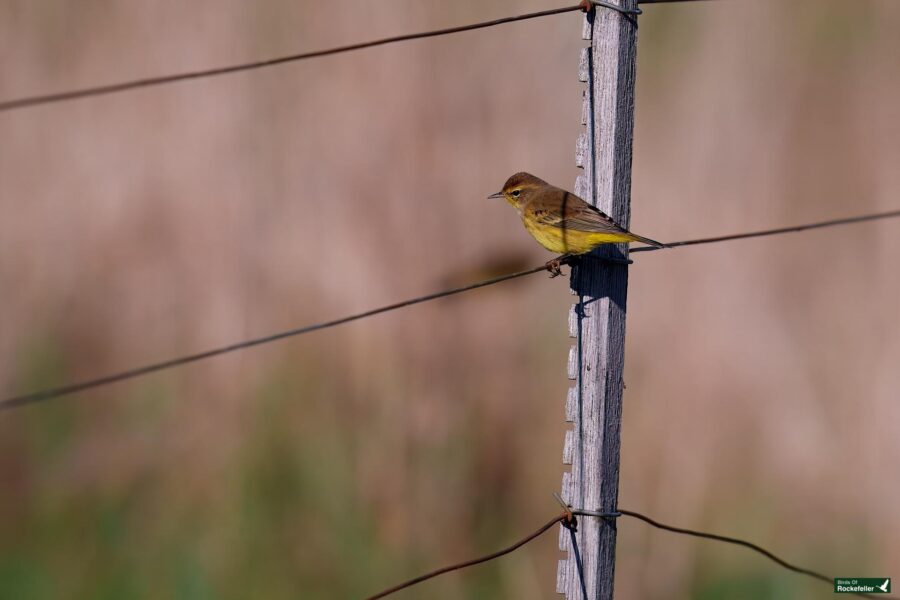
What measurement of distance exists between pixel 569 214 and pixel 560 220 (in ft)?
0.31

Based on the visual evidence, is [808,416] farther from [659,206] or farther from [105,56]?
[105,56]

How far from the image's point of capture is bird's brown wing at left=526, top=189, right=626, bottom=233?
3369mm

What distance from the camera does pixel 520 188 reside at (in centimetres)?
480

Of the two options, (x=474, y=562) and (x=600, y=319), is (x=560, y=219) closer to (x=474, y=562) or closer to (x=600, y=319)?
(x=600, y=319)

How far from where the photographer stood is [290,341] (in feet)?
17.0

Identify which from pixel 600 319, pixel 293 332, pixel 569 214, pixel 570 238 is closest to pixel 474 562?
A: pixel 600 319

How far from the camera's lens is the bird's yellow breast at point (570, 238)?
11.2 feet

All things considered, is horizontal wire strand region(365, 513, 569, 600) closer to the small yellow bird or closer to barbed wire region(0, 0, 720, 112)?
the small yellow bird

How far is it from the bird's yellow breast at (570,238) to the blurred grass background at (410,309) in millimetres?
825

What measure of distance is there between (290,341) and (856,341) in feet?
8.88

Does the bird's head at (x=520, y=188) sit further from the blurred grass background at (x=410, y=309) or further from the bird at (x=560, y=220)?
the blurred grass background at (x=410, y=309)

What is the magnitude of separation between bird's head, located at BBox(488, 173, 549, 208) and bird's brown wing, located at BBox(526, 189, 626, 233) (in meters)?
0.10

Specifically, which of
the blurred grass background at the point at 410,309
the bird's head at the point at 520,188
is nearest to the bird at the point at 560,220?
the bird's head at the point at 520,188

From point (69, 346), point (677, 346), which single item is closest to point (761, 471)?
point (677, 346)
